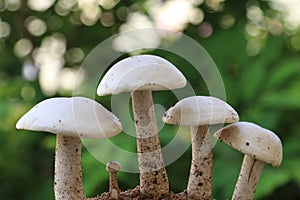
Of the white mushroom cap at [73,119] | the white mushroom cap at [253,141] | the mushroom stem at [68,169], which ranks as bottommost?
the white mushroom cap at [253,141]

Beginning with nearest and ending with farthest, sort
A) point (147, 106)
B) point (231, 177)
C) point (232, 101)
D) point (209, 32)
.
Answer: point (147, 106), point (231, 177), point (232, 101), point (209, 32)

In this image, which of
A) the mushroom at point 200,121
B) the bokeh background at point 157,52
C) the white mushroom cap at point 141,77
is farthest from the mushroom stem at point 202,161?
the bokeh background at point 157,52

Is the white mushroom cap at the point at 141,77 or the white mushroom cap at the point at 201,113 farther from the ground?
the white mushroom cap at the point at 141,77

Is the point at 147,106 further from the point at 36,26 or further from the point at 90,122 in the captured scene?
the point at 36,26

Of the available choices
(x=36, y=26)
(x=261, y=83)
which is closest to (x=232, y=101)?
(x=261, y=83)

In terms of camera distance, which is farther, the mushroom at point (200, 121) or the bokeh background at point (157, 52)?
the bokeh background at point (157, 52)

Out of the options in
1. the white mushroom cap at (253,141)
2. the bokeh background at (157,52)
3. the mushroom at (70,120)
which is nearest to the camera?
the mushroom at (70,120)

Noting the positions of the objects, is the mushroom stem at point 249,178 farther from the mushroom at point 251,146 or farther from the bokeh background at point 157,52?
the bokeh background at point 157,52

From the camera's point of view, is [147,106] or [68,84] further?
[68,84]
